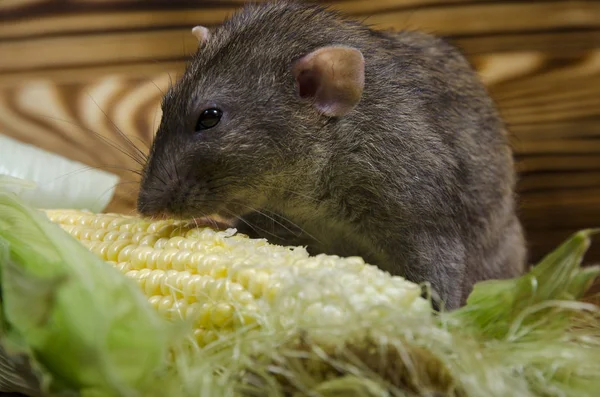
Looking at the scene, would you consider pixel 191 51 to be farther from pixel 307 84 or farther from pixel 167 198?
pixel 167 198

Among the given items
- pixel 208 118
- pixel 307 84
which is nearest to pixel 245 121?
pixel 208 118

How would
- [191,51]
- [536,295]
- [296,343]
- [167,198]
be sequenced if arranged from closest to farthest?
[296,343]
[536,295]
[167,198]
[191,51]

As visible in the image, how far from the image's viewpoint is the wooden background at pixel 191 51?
3600mm

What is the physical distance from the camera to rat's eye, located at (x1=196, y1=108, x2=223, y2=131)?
2326mm

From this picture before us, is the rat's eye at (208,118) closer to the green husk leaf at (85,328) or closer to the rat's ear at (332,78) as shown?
the rat's ear at (332,78)

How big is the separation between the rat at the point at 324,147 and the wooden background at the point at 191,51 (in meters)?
1.07

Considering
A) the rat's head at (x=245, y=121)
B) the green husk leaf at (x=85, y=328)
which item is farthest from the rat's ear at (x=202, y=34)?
the green husk leaf at (x=85, y=328)

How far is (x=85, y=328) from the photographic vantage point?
148cm

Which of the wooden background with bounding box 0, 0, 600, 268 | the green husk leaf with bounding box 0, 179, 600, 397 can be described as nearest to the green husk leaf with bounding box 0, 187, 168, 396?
the green husk leaf with bounding box 0, 179, 600, 397

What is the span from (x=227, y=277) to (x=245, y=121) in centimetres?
67

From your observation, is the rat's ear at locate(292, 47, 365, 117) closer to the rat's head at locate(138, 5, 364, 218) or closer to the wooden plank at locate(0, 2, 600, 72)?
the rat's head at locate(138, 5, 364, 218)

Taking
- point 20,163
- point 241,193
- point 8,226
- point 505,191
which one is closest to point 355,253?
point 241,193

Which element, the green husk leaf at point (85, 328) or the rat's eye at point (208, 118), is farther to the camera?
the rat's eye at point (208, 118)

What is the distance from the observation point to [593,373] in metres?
1.68
